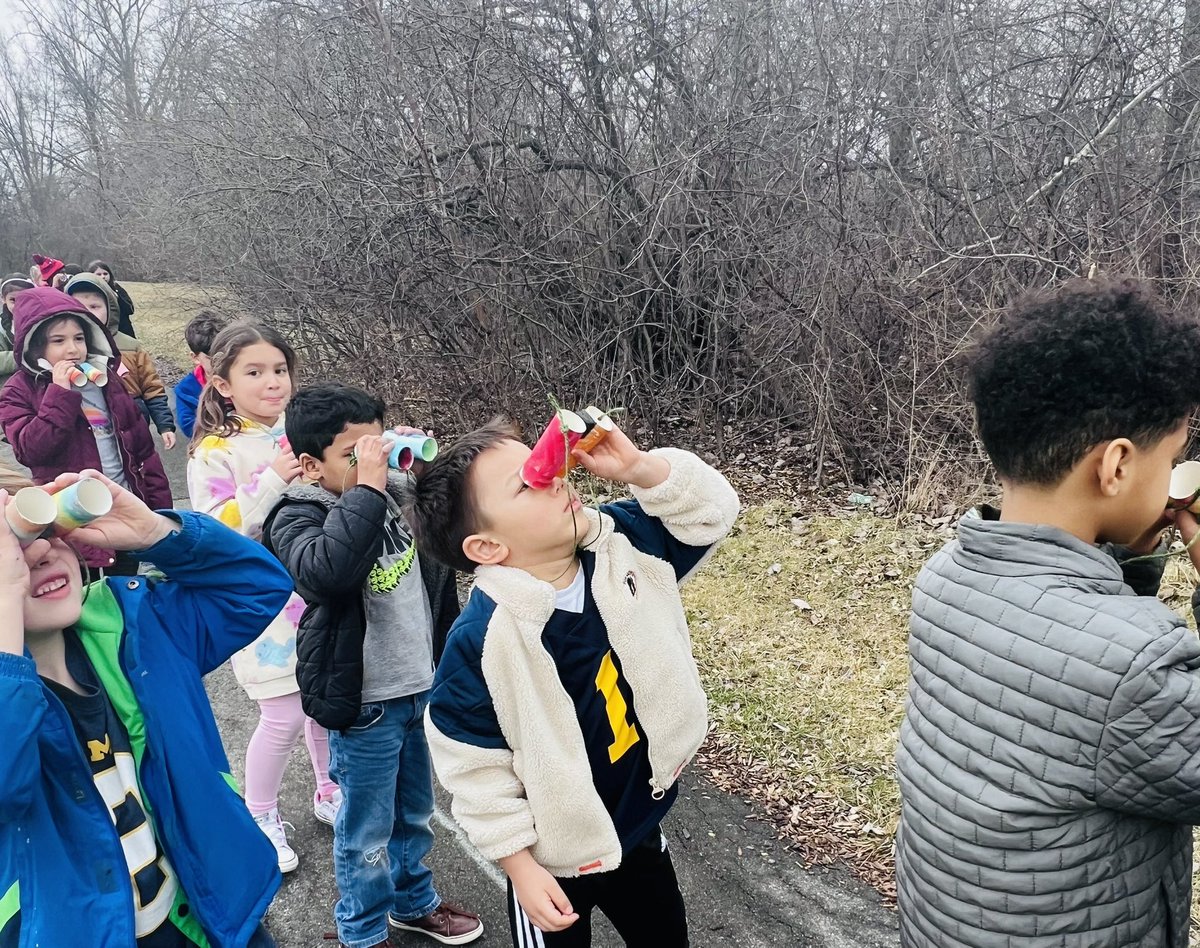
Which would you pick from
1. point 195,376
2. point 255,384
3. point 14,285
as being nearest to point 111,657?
point 255,384

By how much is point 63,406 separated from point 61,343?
15.9 inches

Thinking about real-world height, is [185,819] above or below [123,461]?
below

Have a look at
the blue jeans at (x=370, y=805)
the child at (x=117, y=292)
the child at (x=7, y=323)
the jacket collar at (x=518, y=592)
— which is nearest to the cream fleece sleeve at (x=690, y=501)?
the jacket collar at (x=518, y=592)

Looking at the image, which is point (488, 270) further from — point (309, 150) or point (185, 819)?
point (185, 819)

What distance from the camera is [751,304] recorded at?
6477mm

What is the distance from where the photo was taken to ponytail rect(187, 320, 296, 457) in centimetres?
333

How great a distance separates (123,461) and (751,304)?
4543 millimetres

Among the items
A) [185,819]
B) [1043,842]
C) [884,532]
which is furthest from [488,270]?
[1043,842]

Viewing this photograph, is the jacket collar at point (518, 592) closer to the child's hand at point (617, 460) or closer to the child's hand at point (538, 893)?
the child's hand at point (617, 460)

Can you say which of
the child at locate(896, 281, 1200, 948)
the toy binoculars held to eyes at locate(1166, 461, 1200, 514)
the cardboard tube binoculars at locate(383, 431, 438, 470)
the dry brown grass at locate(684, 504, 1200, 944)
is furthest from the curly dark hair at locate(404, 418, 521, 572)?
the dry brown grass at locate(684, 504, 1200, 944)

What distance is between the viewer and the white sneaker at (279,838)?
3121mm

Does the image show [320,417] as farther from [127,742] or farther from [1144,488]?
[1144,488]

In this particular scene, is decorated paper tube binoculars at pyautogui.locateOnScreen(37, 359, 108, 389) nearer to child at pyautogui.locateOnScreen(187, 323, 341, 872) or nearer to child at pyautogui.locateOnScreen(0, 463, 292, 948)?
child at pyautogui.locateOnScreen(187, 323, 341, 872)

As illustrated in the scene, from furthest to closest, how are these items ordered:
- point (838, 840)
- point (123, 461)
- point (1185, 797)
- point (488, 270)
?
point (488, 270) → point (123, 461) → point (838, 840) → point (1185, 797)
